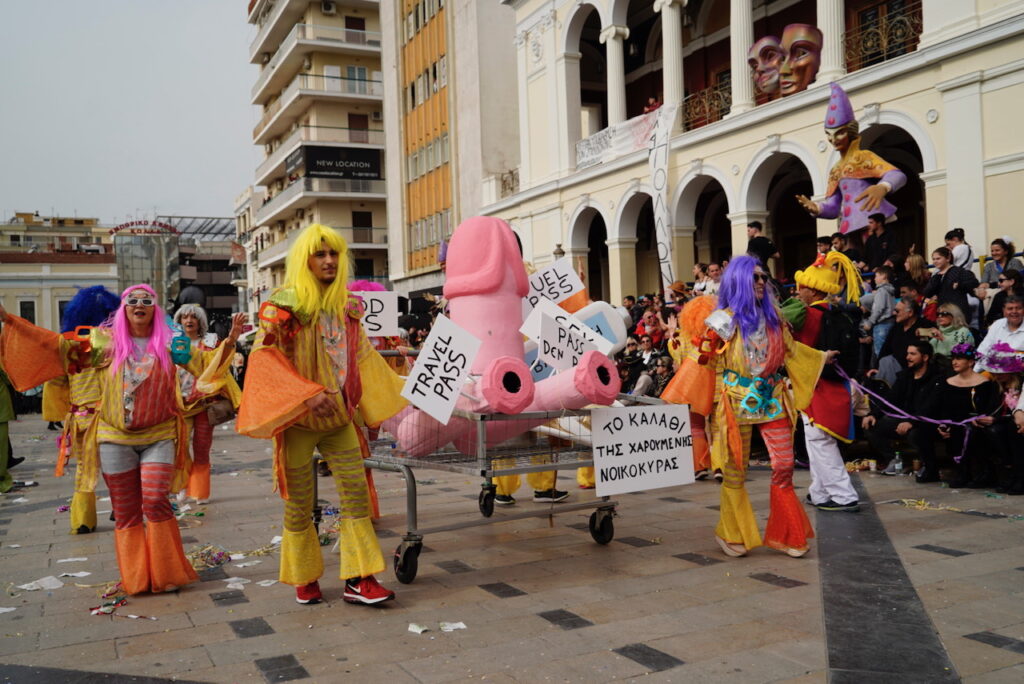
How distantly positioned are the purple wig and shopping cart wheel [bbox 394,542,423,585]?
2685 mm

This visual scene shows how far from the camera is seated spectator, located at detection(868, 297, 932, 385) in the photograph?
962 cm

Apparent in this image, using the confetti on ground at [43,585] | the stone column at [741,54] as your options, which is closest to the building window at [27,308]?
the stone column at [741,54]

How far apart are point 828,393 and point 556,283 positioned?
2.45 metres

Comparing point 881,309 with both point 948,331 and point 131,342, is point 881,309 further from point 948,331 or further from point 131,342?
point 131,342

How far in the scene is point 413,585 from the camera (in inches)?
221

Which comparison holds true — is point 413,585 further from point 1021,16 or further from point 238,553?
point 1021,16

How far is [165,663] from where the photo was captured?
424 cm

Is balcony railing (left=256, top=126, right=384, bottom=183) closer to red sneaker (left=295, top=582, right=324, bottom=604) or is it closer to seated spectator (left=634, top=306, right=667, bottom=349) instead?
seated spectator (left=634, top=306, right=667, bottom=349)

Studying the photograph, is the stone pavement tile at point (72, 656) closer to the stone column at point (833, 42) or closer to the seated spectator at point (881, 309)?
the seated spectator at point (881, 309)

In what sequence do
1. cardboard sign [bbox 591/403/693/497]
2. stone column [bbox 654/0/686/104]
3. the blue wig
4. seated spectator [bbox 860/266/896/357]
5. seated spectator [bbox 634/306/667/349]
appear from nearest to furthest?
cardboard sign [bbox 591/403/693/497], the blue wig, seated spectator [bbox 860/266/896/357], seated spectator [bbox 634/306/667/349], stone column [bbox 654/0/686/104]

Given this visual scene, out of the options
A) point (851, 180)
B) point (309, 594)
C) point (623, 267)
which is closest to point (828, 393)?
point (309, 594)

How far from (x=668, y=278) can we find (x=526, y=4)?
39.4 ft

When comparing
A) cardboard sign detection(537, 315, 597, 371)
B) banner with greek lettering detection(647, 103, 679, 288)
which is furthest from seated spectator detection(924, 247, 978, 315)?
banner with greek lettering detection(647, 103, 679, 288)

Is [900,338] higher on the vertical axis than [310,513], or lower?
higher
